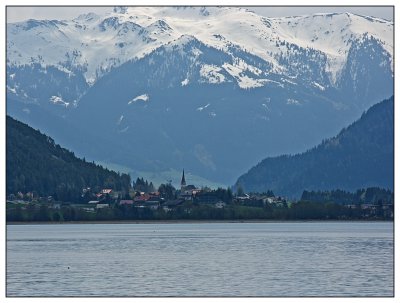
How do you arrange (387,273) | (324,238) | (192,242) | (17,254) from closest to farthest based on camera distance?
(387,273), (17,254), (192,242), (324,238)

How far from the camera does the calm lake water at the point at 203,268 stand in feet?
346

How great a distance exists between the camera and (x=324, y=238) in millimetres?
193375

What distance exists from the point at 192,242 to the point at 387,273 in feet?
215

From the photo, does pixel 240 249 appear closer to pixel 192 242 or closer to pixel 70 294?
pixel 192 242

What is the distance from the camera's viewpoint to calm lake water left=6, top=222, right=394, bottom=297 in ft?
346

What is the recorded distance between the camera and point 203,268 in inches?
4988
